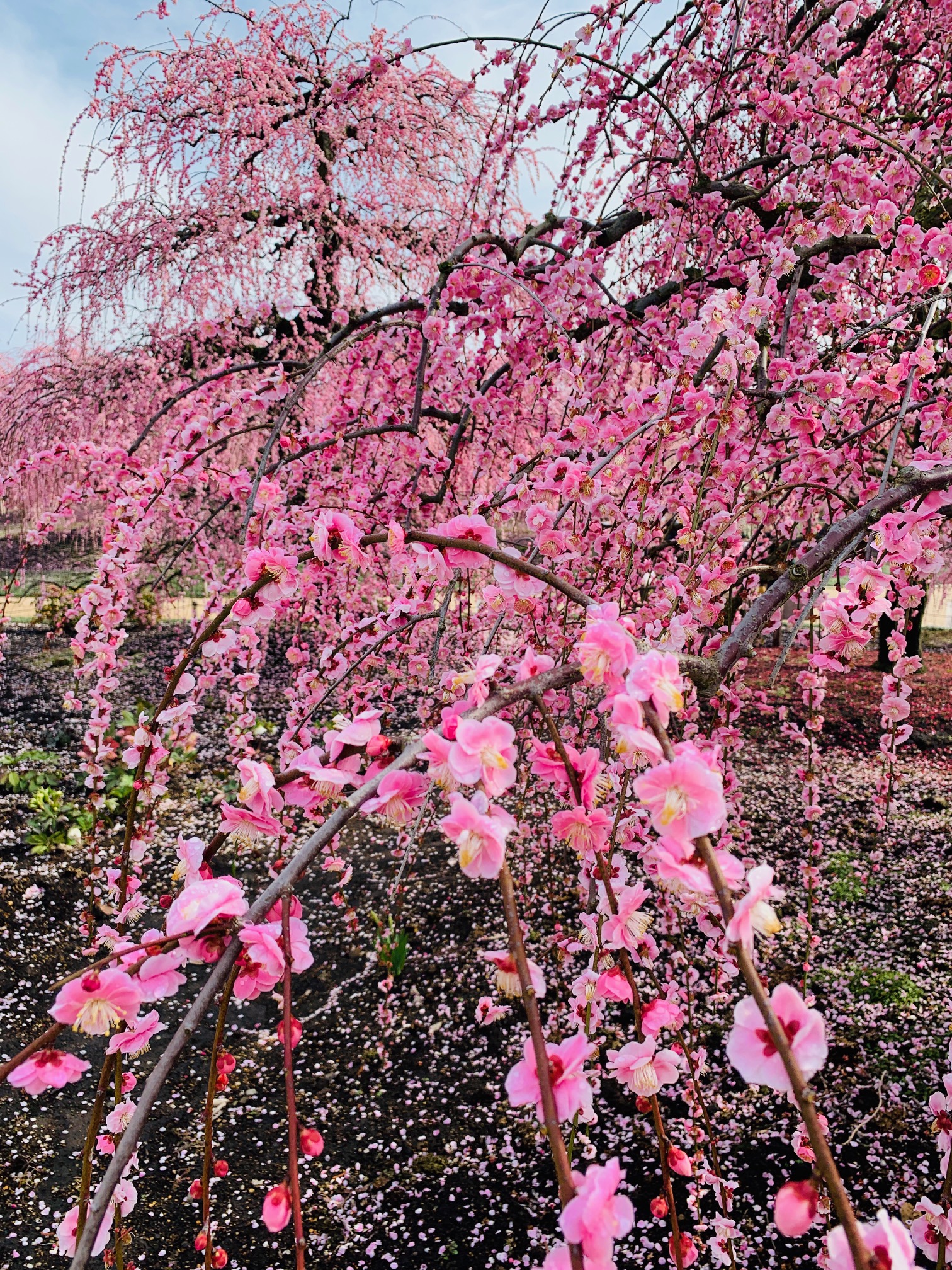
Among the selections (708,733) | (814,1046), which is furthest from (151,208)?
(814,1046)

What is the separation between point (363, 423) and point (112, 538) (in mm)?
1056

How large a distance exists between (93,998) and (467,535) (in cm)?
76

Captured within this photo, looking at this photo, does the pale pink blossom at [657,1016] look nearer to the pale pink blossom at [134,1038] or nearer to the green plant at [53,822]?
the pale pink blossom at [134,1038]

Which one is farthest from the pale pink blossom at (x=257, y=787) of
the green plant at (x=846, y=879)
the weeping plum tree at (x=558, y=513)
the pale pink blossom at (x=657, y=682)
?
the green plant at (x=846, y=879)

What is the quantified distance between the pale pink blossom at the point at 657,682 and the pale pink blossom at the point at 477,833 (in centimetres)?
16

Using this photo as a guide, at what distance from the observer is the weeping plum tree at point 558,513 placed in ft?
2.16

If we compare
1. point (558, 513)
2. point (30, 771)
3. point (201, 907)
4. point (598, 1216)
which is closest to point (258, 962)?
point (201, 907)

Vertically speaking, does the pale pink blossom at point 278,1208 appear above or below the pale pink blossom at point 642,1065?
above

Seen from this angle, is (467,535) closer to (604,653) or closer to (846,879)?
(604,653)

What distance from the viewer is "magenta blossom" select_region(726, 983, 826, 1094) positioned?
0.55 metres

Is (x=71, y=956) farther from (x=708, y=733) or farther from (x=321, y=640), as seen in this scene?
(x=708, y=733)

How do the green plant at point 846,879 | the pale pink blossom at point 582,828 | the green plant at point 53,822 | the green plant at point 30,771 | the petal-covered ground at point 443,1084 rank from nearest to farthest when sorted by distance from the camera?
1. the pale pink blossom at point 582,828
2. the petal-covered ground at point 443,1084
3. the green plant at point 846,879
4. the green plant at point 53,822
5. the green plant at point 30,771

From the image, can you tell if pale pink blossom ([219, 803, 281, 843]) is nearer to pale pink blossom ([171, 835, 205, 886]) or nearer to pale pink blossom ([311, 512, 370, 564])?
pale pink blossom ([171, 835, 205, 886])

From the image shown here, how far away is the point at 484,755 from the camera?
2.16 ft
